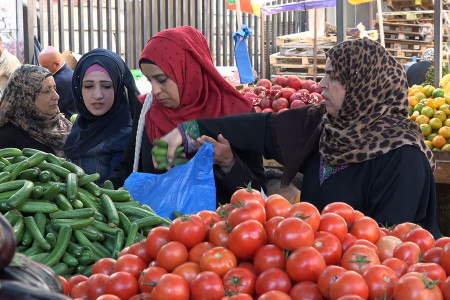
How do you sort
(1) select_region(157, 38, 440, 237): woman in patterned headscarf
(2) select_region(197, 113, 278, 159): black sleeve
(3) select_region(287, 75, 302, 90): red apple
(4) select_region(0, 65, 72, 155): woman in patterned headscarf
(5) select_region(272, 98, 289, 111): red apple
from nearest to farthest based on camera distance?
1. (1) select_region(157, 38, 440, 237): woman in patterned headscarf
2. (2) select_region(197, 113, 278, 159): black sleeve
3. (4) select_region(0, 65, 72, 155): woman in patterned headscarf
4. (5) select_region(272, 98, 289, 111): red apple
5. (3) select_region(287, 75, 302, 90): red apple

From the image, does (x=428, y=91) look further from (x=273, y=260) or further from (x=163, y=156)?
(x=273, y=260)

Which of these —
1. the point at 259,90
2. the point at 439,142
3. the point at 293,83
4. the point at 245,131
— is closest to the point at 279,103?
the point at 259,90

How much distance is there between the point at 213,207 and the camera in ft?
10.2

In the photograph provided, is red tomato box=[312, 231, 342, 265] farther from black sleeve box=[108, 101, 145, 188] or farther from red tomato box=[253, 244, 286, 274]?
black sleeve box=[108, 101, 145, 188]

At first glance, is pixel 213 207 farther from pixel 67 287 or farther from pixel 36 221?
pixel 67 287

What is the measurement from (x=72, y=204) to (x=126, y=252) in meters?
1.13

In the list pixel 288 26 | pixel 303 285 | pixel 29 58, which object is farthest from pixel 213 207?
pixel 288 26

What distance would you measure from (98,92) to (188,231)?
2.54m

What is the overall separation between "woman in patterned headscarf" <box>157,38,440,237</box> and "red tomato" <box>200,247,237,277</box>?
55.1 inches

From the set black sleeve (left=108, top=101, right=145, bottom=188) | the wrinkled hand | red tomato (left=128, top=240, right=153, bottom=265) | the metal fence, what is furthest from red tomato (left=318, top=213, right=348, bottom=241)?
the metal fence

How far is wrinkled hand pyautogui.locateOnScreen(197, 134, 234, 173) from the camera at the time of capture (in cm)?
321

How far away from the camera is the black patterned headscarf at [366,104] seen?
299 centimetres

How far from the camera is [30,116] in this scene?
489 centimetres

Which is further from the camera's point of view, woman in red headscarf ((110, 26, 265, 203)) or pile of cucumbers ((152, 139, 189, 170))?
woman in red headscarf ((110, 26, 265, 203))
